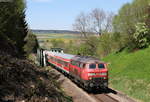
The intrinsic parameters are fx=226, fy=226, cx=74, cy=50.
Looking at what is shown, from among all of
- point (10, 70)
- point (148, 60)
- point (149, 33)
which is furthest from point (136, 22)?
point (10, 70)

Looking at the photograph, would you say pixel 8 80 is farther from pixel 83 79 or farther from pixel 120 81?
pixel 120 81

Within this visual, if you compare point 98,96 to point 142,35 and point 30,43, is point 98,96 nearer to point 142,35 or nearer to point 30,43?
point 142,35

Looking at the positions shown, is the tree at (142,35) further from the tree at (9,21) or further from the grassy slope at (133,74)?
the tree at (9,21)

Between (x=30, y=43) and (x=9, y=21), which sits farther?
(x=30, y=43)

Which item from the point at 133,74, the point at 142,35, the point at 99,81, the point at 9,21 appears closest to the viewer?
the point at 99,81

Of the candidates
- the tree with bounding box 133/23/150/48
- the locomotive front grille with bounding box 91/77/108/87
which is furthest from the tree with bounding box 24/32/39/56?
the locomotive front grille with bounding box 91/77/108/87

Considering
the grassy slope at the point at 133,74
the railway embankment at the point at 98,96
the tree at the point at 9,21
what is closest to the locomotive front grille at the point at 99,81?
the railway embankment at the point at 98,96

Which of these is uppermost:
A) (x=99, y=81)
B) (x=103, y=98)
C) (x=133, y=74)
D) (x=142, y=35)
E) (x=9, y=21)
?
(x=9, y=21)

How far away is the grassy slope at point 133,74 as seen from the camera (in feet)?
70.4

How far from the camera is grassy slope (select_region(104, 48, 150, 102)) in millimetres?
21447

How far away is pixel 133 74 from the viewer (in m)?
26.2

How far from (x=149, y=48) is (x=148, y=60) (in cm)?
445

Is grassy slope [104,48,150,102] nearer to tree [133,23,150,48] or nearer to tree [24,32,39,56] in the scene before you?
tree [133,23,150,48]

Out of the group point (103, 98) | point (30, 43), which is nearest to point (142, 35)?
point (103, 98)
